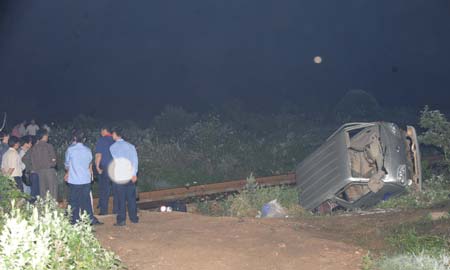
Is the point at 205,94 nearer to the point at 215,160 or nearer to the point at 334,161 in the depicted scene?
the point at 215,160

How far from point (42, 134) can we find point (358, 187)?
645cm

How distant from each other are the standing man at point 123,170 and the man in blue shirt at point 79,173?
444 millimetres

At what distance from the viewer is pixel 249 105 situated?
57.9 meters

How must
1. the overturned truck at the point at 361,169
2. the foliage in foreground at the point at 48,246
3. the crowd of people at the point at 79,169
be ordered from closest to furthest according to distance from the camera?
the foliage in foreground at the point at 48,246, the crowd of people at the point at 79,169, the overturned truck at the point at 361,169

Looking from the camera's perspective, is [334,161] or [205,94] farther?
[205,94]

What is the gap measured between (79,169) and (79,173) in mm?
74

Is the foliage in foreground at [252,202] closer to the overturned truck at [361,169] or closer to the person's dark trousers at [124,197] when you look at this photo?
the overturned truck at [361,169]

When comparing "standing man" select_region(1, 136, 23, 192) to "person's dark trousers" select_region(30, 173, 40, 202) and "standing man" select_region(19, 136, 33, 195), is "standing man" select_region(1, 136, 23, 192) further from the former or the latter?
"standing man" select_region(19, 136, 33, 195)

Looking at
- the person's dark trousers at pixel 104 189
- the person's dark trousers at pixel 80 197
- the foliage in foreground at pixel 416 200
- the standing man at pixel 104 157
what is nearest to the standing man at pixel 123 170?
the person's dark trousers at pixel 80 197

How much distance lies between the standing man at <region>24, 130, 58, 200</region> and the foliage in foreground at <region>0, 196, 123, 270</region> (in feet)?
15.2

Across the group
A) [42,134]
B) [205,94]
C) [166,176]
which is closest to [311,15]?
[205,94]

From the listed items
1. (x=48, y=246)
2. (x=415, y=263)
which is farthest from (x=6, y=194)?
(x=415, y=263)

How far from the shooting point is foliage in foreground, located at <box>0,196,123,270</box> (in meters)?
6.04

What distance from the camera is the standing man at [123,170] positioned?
436 inches
